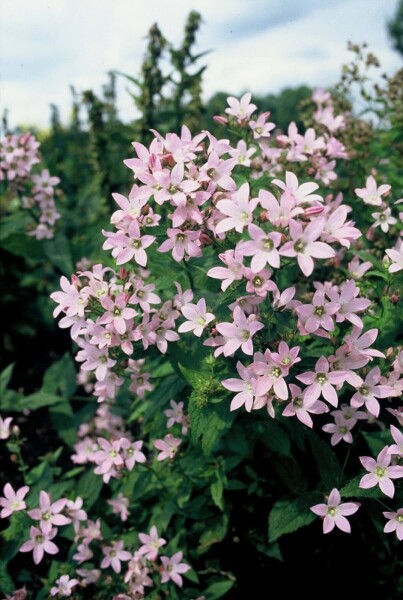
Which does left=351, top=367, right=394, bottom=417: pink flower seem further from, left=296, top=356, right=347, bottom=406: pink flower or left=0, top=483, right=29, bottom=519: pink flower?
left=0, top=483, right=29, bottom=519: pink flower

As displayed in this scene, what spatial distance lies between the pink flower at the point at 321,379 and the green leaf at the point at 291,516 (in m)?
0.66

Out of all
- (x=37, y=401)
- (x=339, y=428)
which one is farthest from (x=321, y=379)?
(x=37, y=401)

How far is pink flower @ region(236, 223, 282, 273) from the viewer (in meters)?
1.71

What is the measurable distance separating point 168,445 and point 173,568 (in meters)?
0.52

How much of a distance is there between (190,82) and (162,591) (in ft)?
12.2

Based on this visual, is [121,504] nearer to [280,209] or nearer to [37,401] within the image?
[37,401]

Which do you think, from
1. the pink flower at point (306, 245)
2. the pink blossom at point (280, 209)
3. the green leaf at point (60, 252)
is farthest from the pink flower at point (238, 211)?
the green leaf at point (60, 252)

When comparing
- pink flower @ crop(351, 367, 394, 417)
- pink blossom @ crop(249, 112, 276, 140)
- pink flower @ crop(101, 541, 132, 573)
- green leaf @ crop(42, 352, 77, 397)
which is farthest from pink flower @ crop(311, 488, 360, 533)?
green leaf @ crop(42, 352, 77, 397)

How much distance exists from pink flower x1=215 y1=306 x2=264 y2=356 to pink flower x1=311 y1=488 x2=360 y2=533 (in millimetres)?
614

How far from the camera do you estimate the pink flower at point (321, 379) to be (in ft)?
6.06

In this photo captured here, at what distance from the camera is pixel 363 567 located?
2939 millimetres

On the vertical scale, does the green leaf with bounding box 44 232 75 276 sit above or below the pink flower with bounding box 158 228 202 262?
below

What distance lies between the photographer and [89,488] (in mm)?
3104

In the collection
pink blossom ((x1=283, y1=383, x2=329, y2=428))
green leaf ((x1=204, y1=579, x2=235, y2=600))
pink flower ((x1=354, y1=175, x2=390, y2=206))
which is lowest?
green leaf ((x1=204, y1=579, x2=235, y2=600))
